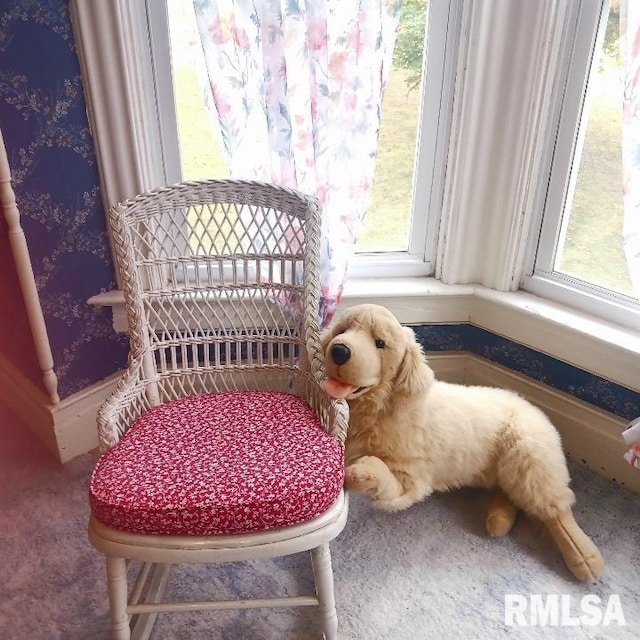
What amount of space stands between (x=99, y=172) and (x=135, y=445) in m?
0.86

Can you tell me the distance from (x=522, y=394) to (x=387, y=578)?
79cm

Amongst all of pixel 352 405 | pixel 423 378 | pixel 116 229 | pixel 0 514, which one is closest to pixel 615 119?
pixel 423 378

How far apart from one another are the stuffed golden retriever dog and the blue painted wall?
79 centimetres

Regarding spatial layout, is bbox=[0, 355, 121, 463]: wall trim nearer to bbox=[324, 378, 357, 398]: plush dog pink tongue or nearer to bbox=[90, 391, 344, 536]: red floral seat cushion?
bbox=[90, 391, 344, 536]: red floral seat cushion

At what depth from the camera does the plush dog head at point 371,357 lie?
138cm

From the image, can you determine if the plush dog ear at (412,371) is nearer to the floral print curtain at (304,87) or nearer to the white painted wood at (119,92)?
the floral print curtain at (304,87)

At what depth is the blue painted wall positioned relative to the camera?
153cm

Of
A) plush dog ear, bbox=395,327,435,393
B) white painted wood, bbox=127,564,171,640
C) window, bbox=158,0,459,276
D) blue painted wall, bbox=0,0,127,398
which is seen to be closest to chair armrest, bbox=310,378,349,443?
plush dog ear, bbox=395,327,435,393

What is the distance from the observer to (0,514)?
5.69 feet

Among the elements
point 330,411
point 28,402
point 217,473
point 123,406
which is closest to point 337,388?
point 330,411

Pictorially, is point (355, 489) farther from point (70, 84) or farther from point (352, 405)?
point (70, 84)

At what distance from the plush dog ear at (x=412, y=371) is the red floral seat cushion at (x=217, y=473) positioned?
0.24m

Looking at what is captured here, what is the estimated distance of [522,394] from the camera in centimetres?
200

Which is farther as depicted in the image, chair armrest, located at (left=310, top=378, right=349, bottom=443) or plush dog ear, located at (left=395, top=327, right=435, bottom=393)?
plush dog ear, located at (left=395, top=327, right=435, bottom=393)
